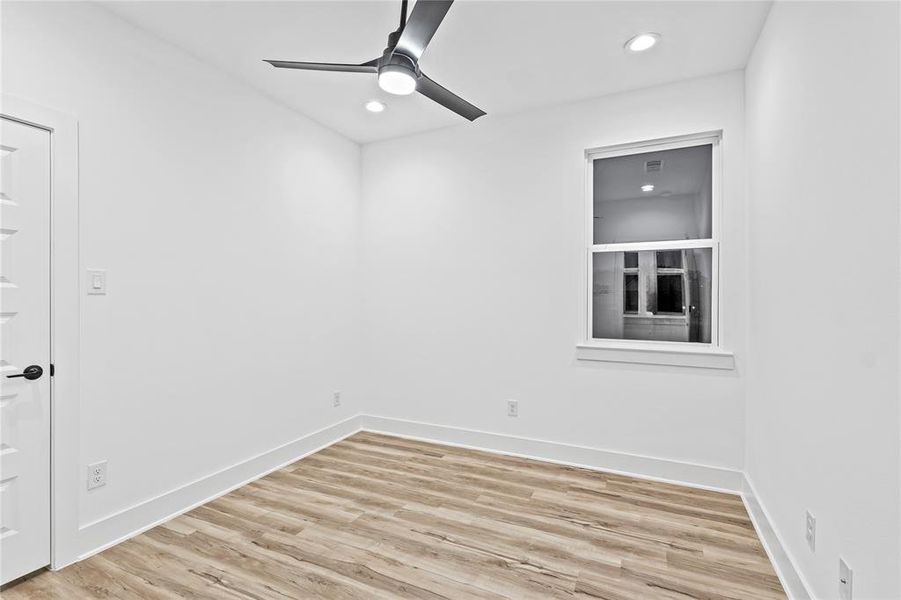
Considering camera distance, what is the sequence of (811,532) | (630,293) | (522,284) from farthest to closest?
1. (522,284)
2. (630,293)
3. (811,532)

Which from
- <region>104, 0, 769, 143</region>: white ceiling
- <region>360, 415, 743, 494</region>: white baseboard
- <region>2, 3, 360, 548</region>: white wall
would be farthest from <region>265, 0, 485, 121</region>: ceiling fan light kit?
<region>360, 415, 743, 494</region>: white baseboard

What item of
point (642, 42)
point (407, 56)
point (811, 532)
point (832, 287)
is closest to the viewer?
point (832, 287)

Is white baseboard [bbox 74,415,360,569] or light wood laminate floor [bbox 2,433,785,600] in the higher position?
white baseboard [bbox 74,415,360,569]

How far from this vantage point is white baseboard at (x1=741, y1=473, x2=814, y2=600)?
1.80m

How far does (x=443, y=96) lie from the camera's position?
2320mm

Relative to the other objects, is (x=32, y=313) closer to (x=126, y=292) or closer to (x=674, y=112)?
(x=126, y=292)

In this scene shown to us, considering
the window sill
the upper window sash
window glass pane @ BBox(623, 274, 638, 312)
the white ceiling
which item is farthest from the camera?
window glass pane @ BBox(623, 274, 638, 312)

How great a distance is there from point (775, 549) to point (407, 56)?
9.27ft

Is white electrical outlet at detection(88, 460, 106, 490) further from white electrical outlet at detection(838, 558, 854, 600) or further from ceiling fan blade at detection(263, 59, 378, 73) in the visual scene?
white electrical outlet at detection(838, 558, 854, 600)

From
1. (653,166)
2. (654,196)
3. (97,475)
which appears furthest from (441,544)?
(653,166)

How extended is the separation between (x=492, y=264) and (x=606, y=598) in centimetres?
238

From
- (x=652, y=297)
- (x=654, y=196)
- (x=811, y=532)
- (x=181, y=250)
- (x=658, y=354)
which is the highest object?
(x=654, y=196)

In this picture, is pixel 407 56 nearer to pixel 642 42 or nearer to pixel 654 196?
pixel 642 42

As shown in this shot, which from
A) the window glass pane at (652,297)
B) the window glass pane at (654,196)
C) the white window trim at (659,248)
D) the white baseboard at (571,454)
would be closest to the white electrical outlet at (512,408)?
the white baseboard at (571,454)
